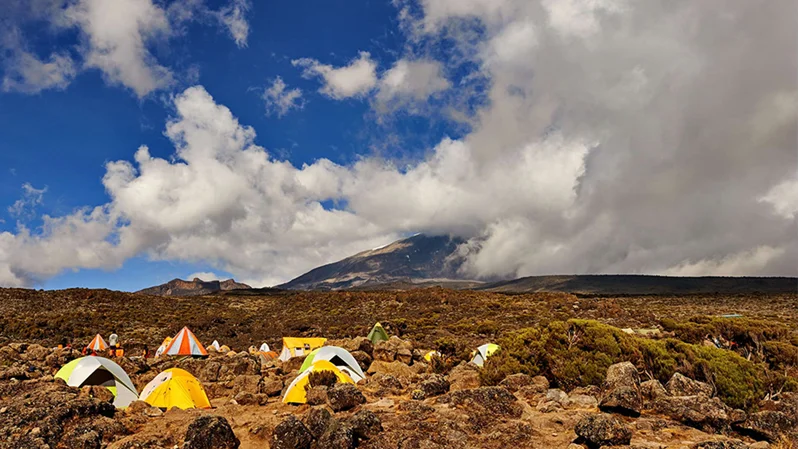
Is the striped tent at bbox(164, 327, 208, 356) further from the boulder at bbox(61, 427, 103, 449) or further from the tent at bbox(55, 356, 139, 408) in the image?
the boulder at bbox(61, 427, 103, 449)

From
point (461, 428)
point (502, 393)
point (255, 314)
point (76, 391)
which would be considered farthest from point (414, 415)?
point (255, 314)

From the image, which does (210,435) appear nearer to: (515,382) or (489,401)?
(489,401)

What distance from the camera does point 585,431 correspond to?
21.0 ft

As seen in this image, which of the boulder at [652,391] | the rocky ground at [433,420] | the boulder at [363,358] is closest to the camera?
the rocky ground at [433,420]

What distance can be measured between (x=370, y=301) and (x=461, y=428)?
45914 mm

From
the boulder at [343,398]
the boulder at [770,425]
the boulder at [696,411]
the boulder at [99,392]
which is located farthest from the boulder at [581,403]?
the boulder at [99,392]

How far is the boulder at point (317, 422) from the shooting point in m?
7.15

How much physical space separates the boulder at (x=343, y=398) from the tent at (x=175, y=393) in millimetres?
3796

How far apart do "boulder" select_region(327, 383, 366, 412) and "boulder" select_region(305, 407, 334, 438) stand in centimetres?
172

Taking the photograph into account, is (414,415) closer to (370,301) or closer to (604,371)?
(604,371)

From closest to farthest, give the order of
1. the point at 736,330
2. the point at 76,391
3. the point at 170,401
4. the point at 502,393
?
the point at 502,393, the point at 76,391, the point at 170,401, the point at 736,330

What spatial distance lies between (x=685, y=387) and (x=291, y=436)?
8319 mm

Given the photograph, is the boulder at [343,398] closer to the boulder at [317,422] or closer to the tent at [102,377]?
the boulder at [317,422]

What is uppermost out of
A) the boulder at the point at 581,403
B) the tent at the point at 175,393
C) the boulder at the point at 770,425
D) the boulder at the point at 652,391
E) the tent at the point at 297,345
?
the boulder at the point at 652,391
